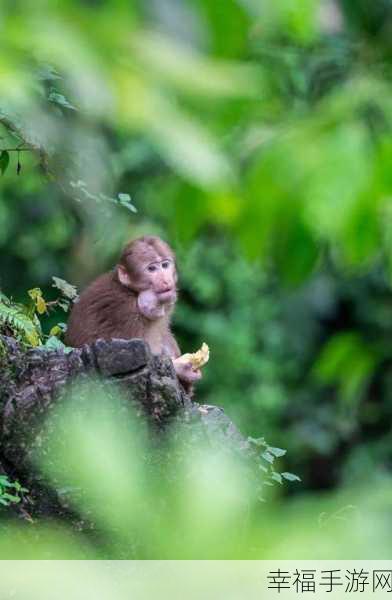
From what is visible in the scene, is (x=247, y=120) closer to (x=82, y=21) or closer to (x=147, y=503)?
(x=82, y=21)

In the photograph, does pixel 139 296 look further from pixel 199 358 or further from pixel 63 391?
pixel 63 391

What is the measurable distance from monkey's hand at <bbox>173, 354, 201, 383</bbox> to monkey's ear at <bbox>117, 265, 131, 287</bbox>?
2.35 ft

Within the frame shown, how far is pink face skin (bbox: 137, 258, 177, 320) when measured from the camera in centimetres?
→ 577

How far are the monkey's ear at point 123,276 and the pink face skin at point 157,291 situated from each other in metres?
0.07

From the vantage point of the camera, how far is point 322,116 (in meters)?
1.12

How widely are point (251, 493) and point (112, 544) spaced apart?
77cm

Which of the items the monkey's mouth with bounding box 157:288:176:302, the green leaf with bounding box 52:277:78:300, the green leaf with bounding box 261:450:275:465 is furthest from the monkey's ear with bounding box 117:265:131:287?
the green leaf with bounding box 261:450:275:465

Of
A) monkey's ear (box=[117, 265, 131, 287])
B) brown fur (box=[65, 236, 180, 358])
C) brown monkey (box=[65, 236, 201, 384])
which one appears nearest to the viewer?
brown fur (box=[65, 236, 180, 358])

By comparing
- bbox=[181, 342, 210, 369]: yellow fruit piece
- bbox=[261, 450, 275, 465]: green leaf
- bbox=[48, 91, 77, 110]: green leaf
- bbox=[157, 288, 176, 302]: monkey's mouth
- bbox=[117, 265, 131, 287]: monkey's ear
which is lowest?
bbox=[157, 288, 176, 302]: monkey's mouth

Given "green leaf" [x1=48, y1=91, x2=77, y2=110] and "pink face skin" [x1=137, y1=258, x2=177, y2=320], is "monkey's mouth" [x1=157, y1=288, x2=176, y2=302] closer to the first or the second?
"pink face skin" [x1=137, y1=258, x2=177, y2=320]

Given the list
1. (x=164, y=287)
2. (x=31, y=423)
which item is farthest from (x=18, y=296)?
(x=31, y=423)

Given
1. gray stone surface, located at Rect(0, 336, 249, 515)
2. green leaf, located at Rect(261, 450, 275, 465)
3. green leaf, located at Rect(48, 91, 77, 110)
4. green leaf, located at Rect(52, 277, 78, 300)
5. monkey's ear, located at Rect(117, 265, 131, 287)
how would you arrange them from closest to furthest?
gray stone surface, located at Rect(0, 336, 249, 515)
green leaf, located at Rect(48, 91, 77, 110)
green leaf, located at Rect(261, 450, 275, 465)
green leaf, located at Rect(52, 277, 78, 300)
monkey's ear, located at Rect(117, 265, 131, 287)

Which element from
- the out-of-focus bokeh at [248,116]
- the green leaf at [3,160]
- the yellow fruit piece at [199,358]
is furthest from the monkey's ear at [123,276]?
the out-of-focus bokeh at [248,116]

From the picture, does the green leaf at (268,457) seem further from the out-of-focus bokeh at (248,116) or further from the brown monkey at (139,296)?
the out-of-focus bokeh at (248,116)
